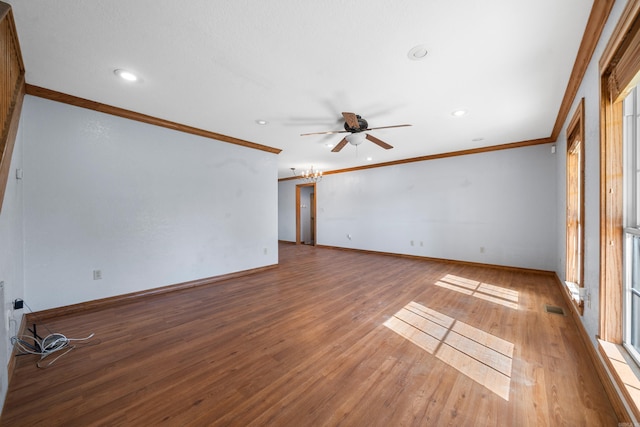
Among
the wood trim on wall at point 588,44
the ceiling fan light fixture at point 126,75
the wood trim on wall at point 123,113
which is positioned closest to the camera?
the wood trim on wall at point 588,44

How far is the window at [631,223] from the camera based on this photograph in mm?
1524

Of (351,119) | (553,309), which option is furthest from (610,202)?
(351,119)

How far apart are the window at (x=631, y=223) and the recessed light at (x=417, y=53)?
1.36 metres

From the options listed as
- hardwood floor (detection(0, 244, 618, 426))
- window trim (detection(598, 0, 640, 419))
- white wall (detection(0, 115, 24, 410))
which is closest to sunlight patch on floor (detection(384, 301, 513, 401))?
hardwood floor (detection(0, 244, 618, 426))

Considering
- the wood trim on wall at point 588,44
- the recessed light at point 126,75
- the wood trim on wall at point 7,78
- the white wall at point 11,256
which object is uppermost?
the recessed light at point 126,75

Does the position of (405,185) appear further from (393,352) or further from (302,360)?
(302,360)

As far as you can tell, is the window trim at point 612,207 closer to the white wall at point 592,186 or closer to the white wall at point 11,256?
the white wall at point 592,186

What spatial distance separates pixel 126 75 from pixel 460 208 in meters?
6.09

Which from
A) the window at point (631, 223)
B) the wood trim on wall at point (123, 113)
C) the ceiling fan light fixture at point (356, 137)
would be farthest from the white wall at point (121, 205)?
the window at point (631, 223)

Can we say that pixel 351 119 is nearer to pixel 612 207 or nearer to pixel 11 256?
pixel 612 207

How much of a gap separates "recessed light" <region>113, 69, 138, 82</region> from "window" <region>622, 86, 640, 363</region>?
157 inches

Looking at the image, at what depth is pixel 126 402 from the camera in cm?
156

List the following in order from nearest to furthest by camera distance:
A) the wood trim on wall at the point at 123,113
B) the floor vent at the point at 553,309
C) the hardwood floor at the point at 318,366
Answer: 1. the hardwood floor at the point at 318,366
2. the wood trim on wall at the point at 123,113
3. the floor vent at the point at 553,309

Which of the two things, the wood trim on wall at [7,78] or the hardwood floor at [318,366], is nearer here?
the hardwood floor at [318,366]
